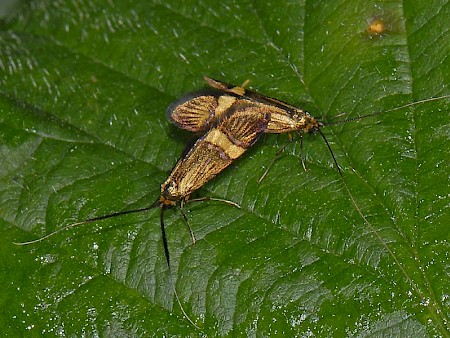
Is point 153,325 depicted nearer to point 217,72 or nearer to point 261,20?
point 217,72

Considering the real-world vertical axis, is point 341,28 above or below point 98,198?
above

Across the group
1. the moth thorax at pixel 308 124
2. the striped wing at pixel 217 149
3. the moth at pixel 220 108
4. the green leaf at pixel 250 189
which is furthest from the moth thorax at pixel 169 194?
the moth thorax at pixel 308 124

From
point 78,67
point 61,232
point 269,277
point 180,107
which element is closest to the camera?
point 269,277

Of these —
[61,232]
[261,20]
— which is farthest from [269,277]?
[261,20]

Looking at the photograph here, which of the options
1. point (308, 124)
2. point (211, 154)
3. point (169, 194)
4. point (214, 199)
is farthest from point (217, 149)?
point (308, 124)

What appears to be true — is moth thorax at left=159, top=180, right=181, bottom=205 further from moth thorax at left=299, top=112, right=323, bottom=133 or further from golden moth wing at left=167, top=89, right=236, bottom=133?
moth thorax at left=299, top=112, right=323, bottom=133

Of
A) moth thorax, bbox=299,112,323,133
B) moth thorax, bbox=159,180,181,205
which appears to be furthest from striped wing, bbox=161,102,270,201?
moth thorax, bbox=299,112,323,133

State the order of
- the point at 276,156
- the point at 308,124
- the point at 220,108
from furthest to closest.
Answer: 1. the point at 220,108
2. the point at 276,156
3. the point at 308,124

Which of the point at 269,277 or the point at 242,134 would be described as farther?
the point at 242,134

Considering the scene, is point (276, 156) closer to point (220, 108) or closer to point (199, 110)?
point (220, 108)
